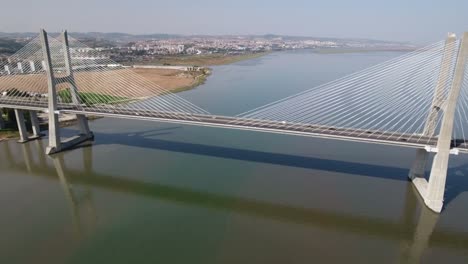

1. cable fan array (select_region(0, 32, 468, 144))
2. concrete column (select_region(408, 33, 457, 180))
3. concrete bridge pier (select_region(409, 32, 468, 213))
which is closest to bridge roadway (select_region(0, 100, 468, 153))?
cable fan array (select_region(0, 32, 468, 144))

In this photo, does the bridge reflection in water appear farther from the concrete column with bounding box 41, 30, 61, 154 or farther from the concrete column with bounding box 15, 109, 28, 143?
the concrete column with bounding box 15, 109, 28, 143

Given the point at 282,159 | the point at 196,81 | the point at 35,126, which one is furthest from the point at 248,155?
the point at 196,81

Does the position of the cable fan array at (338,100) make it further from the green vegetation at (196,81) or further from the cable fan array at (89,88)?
the green vegetation at (196,81)

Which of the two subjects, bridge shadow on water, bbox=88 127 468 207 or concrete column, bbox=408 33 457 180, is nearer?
concrete column, bbox=408 33 457 180

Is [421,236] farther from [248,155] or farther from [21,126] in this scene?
[21,126]

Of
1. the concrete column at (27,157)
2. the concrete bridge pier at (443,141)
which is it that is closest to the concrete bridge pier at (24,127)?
the concrete column at (27,157)
